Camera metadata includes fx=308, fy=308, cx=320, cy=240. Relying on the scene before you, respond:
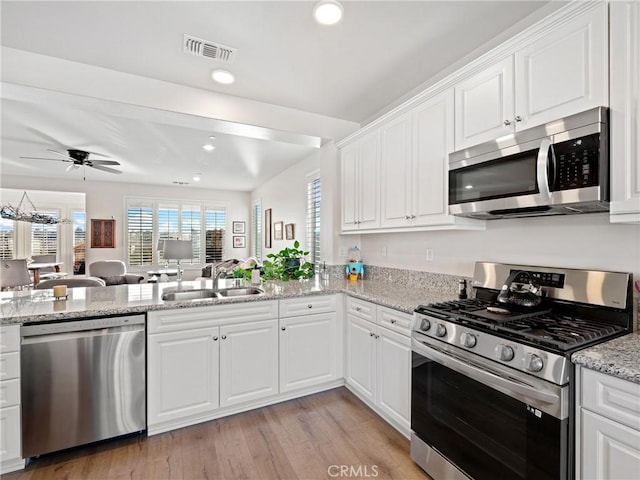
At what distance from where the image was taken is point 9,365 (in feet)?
5.80

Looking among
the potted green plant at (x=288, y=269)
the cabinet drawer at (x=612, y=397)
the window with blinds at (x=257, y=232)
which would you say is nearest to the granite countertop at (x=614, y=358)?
the cabinet drawer at (x=612, y=397)

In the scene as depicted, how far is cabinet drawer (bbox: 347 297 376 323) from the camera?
2.39 metres

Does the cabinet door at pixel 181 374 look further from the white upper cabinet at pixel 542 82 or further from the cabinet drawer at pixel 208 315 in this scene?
the white upper cabinet at pixel 542 82

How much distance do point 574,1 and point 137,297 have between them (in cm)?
313

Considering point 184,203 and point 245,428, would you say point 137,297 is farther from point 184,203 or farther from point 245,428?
point 184,203

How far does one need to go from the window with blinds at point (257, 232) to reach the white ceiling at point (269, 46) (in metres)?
4.40

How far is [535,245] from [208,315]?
2.24 metres

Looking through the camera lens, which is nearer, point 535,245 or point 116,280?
point 535,245

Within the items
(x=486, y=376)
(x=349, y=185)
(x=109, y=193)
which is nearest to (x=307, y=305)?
(x=349, y=185)

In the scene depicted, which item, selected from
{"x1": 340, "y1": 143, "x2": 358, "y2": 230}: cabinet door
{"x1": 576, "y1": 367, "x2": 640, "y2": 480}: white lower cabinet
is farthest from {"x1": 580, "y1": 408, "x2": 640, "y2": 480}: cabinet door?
{"x1": 340, "y1": 143, "x2": 358, "y2": 230}: cabinet door

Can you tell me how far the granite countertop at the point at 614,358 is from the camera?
1045 mm

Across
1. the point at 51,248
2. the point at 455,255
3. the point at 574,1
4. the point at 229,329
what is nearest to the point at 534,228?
the point at 455,255

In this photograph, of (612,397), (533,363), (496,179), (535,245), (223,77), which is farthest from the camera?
(223,77)

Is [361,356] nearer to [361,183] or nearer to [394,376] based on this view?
[394,376]
